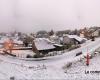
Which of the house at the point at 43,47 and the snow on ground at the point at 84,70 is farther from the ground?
the house at the point at 43,47

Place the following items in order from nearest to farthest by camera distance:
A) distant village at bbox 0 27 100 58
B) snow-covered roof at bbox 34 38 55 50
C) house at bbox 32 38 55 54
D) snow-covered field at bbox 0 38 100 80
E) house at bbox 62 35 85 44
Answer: snow-covered field at bbox 0 38 100 80
distant village at bbox 0 27 100 58
house at bbox 32 38 55 54
snow-covered roof at bbox 34 38 55 50
house at bbox 62 35 85 44

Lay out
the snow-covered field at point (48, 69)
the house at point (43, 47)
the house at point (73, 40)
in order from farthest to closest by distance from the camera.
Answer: the house at point (73, 40) < the house at point (43, 47) < the snow-covered field at point (48, 69)

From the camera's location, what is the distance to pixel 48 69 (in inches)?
1443

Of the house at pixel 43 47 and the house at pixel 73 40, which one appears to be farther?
the house at pixel 73 40

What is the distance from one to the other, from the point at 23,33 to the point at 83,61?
60.0 metres

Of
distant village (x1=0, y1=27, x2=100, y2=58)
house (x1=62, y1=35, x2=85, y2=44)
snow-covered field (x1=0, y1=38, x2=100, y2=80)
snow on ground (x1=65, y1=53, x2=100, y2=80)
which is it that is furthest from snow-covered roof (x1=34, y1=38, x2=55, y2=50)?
snow on ground (x1=65, y1=53, x2=100, y2=80)

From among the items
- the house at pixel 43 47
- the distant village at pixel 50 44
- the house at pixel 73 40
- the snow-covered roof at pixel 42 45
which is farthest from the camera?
the house at pixel 73 40

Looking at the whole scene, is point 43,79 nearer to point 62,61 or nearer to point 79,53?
point 62,61

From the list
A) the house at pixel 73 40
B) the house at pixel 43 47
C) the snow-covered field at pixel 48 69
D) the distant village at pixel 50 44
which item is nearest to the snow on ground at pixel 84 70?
the snow-covered field at pixel 48 69

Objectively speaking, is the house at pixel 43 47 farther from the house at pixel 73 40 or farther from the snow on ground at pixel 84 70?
the snow on ground at pixel 84 70

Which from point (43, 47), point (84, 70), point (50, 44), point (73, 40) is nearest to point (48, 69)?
point (84, 70)

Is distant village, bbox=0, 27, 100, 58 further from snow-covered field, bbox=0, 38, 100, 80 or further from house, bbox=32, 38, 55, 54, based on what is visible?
snow-covered field, bbox=0, 38, 100, 80

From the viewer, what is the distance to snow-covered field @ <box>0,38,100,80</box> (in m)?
32.4

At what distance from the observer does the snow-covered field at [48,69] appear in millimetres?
32406
